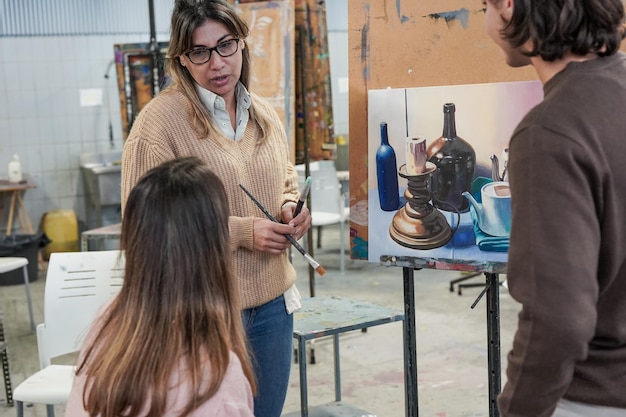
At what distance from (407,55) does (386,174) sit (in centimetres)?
31

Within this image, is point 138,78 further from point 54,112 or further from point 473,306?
point 473,306

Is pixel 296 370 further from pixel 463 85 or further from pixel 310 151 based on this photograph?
pixel 463 85

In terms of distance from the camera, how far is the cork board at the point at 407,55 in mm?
1988

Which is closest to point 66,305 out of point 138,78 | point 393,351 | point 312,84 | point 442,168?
point 442,168

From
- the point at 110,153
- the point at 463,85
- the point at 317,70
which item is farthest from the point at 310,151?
the point at 110,153

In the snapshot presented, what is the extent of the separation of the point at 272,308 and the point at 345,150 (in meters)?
5.79

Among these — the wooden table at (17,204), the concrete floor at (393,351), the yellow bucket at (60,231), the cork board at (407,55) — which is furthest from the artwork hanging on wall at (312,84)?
the yellow bucket at (60,231)

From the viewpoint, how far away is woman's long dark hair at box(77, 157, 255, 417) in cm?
119

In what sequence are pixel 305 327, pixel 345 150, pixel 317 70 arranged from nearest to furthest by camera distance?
pixel 305 327 → pixel 317 70 → pixel 345 150

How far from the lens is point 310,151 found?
12.2 feet

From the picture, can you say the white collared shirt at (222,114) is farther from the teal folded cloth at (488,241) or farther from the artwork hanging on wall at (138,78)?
the artwork hanging on wall at (138,78)

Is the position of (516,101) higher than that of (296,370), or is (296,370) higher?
(516,101)

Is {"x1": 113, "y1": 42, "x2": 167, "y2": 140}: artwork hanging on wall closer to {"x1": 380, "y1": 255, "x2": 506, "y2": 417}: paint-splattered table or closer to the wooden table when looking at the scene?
the wooden table

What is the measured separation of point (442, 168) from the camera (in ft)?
6.75
